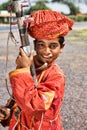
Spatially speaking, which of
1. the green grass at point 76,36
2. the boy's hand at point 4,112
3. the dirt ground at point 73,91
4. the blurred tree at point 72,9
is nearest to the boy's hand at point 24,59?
the dirt ground at point 73,91

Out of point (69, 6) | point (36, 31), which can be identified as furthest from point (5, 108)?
point (69, 6)

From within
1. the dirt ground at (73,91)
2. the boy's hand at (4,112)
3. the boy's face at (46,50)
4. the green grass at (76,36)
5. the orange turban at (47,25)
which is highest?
the orange turban at (47,25)

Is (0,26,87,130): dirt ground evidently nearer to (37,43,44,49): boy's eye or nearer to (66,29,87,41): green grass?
(37,43,44,49): boy's eye

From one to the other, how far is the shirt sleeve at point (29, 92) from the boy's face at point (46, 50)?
0.72 feet

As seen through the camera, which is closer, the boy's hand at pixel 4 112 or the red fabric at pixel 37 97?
the red fabric at pixel 37 97

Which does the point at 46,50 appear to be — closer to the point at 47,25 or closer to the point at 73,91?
the point at 47,25

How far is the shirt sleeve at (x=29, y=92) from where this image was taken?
251 centimetres

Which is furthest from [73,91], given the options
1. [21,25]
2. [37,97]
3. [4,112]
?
[21,25]

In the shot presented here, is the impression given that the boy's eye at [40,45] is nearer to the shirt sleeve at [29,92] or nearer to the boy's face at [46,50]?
the boy's face at [46,50]

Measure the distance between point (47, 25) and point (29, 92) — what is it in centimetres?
49

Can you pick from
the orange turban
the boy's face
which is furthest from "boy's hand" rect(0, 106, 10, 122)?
the orange turban

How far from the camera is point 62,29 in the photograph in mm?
2744

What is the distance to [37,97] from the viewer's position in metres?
2.54

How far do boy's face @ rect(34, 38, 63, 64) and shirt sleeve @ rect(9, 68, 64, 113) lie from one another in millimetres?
219
